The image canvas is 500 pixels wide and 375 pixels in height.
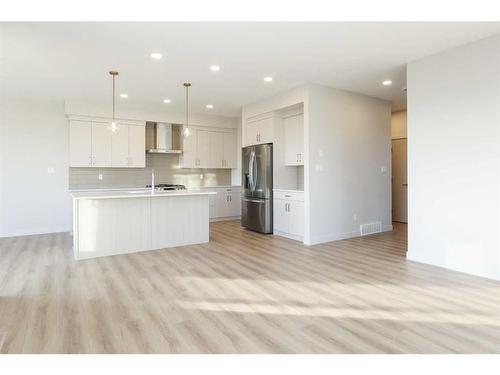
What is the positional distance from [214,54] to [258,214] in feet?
10.7

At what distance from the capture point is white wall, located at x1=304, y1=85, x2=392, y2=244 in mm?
5281

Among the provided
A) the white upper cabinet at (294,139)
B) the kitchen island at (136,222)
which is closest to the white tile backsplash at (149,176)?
the kitchen island at (136,222)

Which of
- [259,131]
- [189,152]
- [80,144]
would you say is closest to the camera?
[259,131]

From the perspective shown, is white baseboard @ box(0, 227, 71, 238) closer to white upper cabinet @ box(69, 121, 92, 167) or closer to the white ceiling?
white upper cabinet @ box(69, 121, 92, 167)

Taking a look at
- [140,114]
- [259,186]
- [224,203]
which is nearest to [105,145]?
[140,114]

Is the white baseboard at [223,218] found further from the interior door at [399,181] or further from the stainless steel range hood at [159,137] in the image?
the interior door at [399,181]

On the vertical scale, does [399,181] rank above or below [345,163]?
below

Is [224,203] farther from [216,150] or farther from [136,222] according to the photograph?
[136,222]

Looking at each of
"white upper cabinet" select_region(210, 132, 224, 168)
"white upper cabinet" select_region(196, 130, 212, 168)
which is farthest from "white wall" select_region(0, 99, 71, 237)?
"white upper cabinet" select_region(210, 132, 224, 168)

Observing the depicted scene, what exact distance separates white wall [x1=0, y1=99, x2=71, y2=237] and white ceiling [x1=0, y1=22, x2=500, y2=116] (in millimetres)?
604

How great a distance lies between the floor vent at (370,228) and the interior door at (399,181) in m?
1.50

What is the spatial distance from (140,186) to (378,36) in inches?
232

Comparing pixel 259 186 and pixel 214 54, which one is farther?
pixel 259 186

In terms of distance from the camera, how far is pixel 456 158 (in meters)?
3.78
